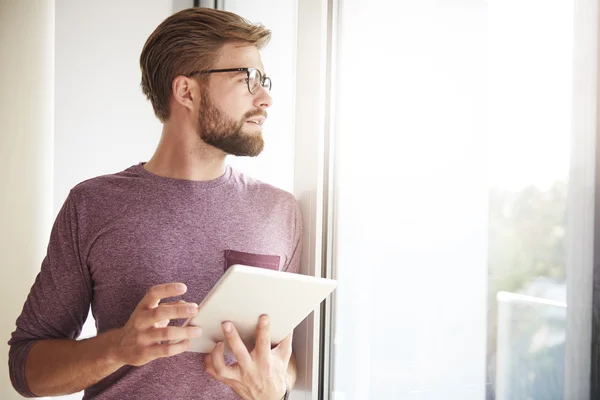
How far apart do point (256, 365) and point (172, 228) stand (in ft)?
1.34

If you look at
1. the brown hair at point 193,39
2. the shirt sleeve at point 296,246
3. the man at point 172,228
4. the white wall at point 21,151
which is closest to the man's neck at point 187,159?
the man at point 172,228

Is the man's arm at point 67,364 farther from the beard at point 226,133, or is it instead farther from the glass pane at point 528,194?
the glass pane at point 528,194

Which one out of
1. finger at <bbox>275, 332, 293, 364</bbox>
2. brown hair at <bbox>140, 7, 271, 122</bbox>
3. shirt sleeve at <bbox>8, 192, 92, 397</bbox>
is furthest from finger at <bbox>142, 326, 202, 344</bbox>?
brown hair at <bbox>140, 7, 271, 122</bbox>

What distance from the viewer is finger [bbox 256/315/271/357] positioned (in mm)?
1038

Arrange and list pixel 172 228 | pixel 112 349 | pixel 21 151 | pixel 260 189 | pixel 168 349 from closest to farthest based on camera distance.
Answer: pixel 168 349 < pixel 112 349 < pixel 172 228 < pixel 260 189 < pixel 21 151

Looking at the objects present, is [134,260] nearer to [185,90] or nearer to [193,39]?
[185,90]

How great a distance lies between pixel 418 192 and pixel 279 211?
0.39 m

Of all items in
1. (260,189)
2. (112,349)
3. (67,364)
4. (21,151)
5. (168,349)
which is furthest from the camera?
(21,151)

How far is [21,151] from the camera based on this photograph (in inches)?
80.6

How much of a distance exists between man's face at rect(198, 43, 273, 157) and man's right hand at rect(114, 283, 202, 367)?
470 millimetres

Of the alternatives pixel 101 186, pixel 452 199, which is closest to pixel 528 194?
pixel 452 199

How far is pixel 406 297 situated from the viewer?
1214mm

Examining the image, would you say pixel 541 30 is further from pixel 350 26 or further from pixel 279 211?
pixel 279 211

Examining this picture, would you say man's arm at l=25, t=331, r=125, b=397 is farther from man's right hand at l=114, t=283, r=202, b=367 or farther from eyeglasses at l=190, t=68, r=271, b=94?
eyeglasses at l=190, t=68, r=271, b=94
